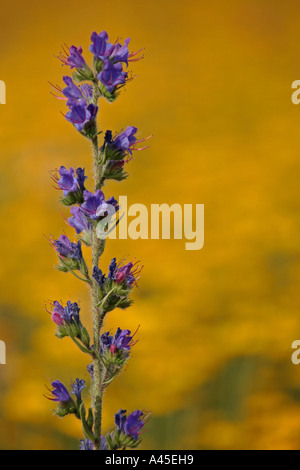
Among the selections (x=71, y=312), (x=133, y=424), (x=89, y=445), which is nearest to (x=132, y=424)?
(x=133, y=424)

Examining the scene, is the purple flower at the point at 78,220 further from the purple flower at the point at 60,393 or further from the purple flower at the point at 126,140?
the purple flower at the point at 60,393

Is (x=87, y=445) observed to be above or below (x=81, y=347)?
below

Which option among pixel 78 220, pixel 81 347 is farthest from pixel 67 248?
pixel 81 347

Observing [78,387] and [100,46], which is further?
[78,387]

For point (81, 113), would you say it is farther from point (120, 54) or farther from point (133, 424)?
point (133, 424)

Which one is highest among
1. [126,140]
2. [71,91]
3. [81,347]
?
[71,91]

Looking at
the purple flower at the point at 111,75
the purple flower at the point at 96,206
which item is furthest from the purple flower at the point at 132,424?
the purple flower at the point at 111,75
